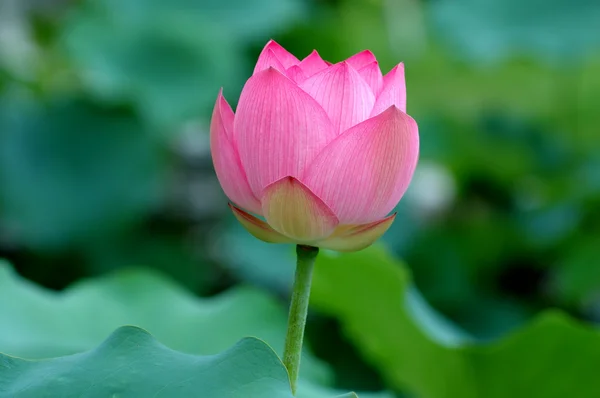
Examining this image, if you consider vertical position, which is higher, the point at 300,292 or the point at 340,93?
the point at 340,93

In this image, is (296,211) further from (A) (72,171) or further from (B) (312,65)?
(A) (72,171)

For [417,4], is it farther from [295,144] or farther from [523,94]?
[295,144]

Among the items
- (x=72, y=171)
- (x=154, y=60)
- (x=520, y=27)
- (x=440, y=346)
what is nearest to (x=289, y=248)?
(x=72, y=171)

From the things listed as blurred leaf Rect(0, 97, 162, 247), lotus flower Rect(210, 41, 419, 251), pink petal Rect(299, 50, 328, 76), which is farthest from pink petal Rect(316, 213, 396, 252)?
blurred leaf Rect(0, 97, 162, 247)

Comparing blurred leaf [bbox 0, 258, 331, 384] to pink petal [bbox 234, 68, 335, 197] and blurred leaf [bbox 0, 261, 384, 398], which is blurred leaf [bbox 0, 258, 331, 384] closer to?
blurred leaf [bbox 0, 261, 384, 398]

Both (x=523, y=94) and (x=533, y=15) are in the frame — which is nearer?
(x=523, y=94)

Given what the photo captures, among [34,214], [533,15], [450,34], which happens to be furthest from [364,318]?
[533,15]
